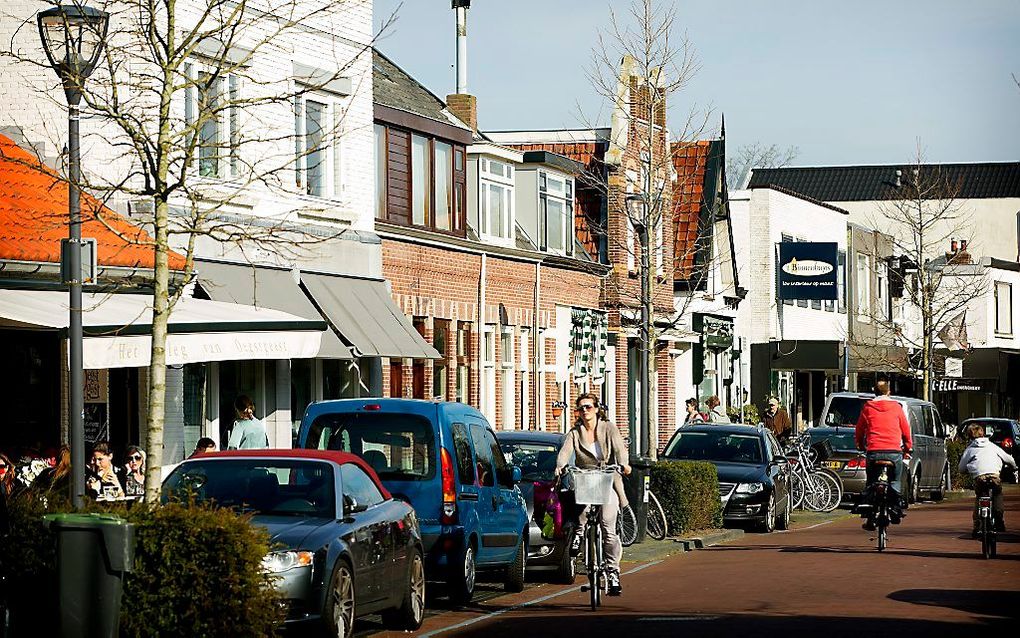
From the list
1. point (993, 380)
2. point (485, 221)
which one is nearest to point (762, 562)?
point (485, 221)

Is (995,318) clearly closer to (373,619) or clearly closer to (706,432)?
(706,432)

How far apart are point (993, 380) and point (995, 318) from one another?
5761 mm

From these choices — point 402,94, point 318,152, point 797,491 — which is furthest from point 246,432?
point 797,491

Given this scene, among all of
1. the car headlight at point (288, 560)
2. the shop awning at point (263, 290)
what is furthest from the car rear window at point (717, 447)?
the car headlight at point (288, 560)

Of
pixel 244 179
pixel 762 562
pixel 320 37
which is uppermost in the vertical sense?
pixel 320 37

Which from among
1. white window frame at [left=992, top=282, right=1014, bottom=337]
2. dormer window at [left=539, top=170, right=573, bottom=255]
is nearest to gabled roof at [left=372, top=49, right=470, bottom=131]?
dormer window at [left=539, top=170, right=573, bottom=255]

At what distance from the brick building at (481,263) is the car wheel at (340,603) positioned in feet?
53.5

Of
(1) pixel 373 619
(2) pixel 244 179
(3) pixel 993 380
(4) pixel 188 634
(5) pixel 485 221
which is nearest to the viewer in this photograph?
(4) pixel 188 634

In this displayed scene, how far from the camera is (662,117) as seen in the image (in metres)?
47.4

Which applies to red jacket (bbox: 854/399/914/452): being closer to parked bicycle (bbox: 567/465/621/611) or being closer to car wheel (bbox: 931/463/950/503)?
parked bicycle (bbox: 567/465/621/611)

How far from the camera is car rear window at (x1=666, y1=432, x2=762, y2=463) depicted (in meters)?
29.3

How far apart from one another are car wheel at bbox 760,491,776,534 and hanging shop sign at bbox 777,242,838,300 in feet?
89.5

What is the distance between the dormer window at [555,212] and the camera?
129 ft

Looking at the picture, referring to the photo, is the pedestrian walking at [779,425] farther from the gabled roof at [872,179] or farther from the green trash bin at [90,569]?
the gabled roof at [872,179]
